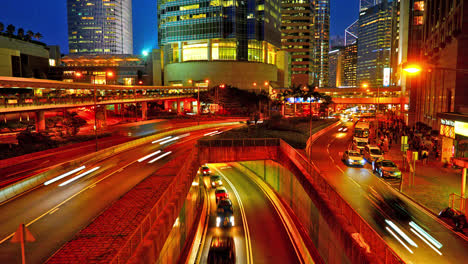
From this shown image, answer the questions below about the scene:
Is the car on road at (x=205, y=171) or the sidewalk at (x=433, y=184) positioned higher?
the sidewalk at (x=433, y=184)

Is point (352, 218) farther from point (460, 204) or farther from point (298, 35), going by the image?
point (298, 35)

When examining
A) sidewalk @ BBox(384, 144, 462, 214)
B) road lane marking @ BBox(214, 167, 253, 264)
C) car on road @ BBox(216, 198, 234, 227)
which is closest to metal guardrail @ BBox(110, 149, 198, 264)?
car on road @ BBox(216, 198, 234, 227)

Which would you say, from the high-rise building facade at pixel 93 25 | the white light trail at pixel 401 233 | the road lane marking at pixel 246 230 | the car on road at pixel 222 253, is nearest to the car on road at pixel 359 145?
the road lane marking at pixel 246 230

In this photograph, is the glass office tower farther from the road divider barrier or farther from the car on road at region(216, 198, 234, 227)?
the car on road at region(216, 198, 234, 227)

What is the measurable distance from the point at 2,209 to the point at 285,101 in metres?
69.8

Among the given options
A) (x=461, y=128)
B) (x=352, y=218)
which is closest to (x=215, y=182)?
(x=352, y=218)

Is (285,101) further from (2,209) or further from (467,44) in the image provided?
(2,209)

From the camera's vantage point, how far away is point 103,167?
27.0 m

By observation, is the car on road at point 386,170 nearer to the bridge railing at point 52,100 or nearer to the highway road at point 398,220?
the highway road at point 398,220

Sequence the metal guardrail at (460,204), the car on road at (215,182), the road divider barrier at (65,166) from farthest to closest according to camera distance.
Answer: the car on road at (215,182), the road divider barrier at (65,166), the metal guardrail at (460,204)

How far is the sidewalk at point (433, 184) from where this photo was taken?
19.8 meters

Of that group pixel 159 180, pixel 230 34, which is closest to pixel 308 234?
pixel 159 180

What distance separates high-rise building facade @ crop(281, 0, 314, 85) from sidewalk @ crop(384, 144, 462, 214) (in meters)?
130

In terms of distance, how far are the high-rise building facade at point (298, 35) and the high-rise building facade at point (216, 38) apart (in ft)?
129
